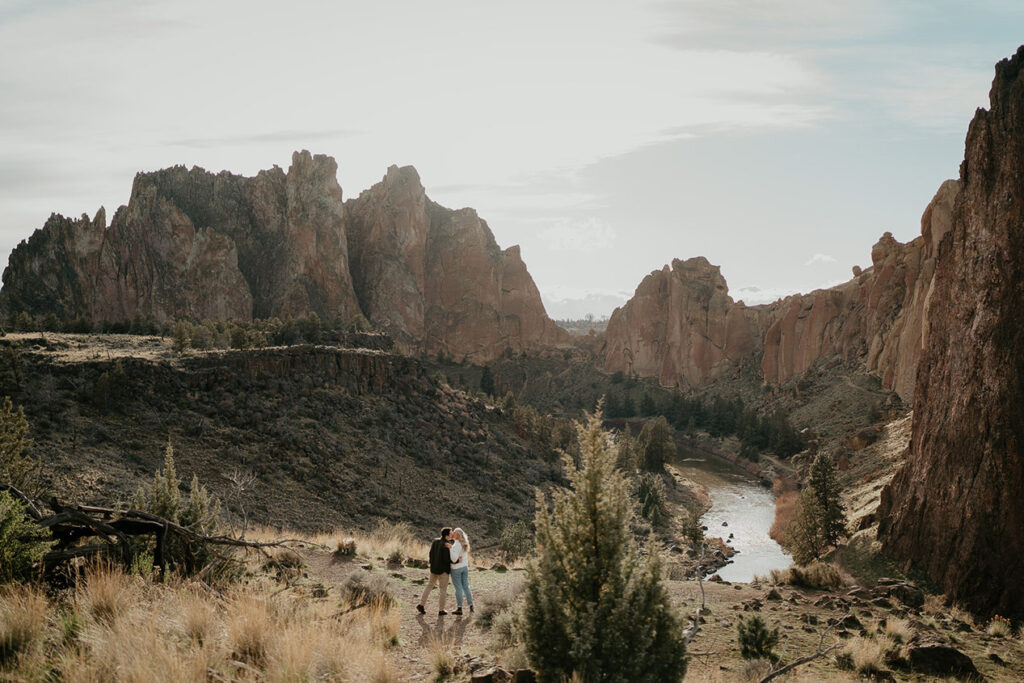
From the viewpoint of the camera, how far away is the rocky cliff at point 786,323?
60500 mm

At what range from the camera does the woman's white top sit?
9.93m

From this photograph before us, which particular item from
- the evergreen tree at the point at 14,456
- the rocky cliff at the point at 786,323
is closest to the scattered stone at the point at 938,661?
the evergreen tree at the point at 14,456

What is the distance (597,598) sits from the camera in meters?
5.85

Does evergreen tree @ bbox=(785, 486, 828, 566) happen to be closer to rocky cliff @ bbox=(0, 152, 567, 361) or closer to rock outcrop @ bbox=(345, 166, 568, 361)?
rocky cliff @ bbox=(0, 152, 567, 361)

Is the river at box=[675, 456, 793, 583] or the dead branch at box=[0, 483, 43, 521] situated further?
the river at box=[675, 456, 793, 583]

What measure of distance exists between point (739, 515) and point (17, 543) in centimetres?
5191

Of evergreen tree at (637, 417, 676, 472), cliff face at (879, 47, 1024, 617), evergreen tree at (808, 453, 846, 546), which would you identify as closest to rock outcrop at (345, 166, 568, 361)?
evergreen tree at (637, 417, 676, 472)

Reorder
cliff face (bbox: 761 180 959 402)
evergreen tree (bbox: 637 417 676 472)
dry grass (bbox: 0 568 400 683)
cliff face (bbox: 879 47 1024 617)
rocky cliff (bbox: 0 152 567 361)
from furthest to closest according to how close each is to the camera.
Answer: rocky cliff (bbox: 0 152 567 361) < evergreen tree (bbox: 637 417 676 472) < cliff face (bbox: 761 180 959 402) < cliff face (bbox: 879 47 1024 617) < dry grass (bbox: 0 568 400 683)

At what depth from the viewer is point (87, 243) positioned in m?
97.9

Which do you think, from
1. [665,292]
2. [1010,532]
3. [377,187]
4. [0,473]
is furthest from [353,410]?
[665,292]

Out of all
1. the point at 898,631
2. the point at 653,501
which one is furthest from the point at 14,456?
the point at 653,501

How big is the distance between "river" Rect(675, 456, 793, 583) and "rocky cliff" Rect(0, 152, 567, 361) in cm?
5524

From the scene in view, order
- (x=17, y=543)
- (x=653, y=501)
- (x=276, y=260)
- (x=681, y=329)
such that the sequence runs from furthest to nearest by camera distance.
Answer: (x=681, y=329) → (x=276, y=260) → (x=653, y=501) → (x=17, y=543)

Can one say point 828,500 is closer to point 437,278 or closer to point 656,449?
point 656,449
